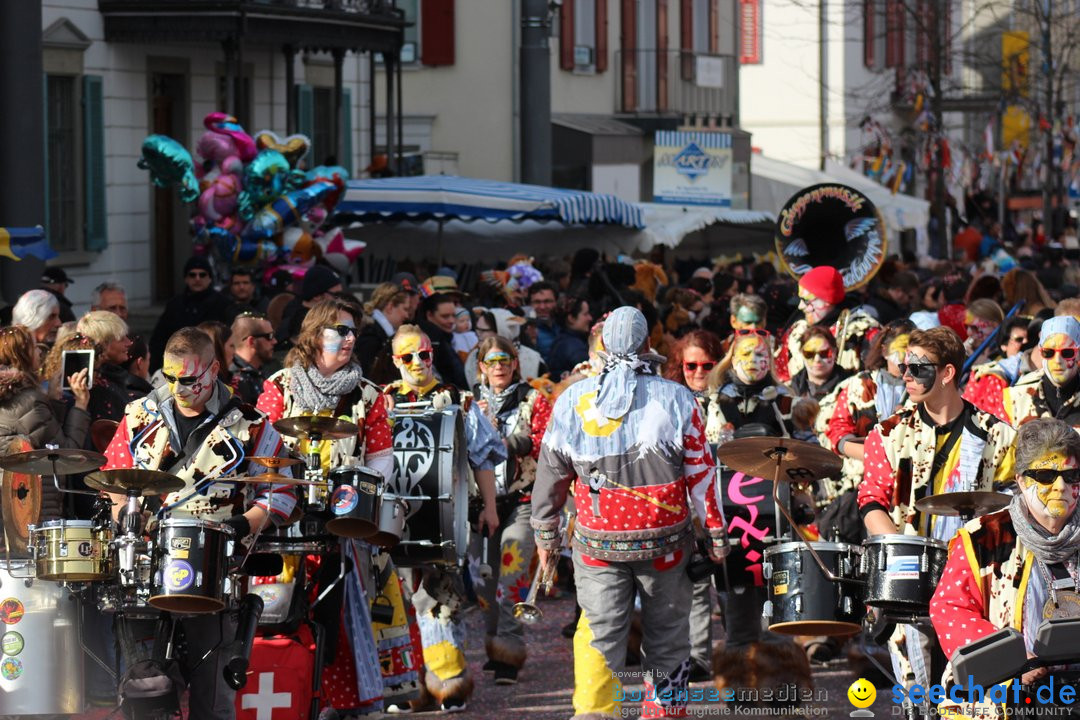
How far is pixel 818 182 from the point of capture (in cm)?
2780

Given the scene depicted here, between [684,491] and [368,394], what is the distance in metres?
1.32

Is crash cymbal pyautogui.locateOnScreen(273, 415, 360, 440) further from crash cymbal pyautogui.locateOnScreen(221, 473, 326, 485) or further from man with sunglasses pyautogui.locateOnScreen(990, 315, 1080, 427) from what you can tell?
man with sunglasses pyautogui.locateOnScreen(990, 315, 1080, 427)

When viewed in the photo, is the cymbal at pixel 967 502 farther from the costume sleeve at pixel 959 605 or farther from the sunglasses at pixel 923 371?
the sunglasses at pixel 923 371

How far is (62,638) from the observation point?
22.7 ft

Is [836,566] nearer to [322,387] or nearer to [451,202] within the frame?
[322,387]

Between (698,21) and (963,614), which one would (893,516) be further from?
(698,21)

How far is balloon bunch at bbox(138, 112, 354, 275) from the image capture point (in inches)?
632

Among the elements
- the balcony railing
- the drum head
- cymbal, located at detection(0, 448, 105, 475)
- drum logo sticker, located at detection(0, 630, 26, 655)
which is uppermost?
the balcony railing

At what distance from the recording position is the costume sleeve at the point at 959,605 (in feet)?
17.8

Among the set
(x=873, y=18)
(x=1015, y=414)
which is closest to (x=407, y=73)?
(x=873, y=18)

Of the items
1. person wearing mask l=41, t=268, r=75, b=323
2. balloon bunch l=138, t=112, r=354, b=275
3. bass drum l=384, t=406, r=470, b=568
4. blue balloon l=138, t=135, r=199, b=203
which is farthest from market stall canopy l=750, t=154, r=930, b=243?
bass drum l=384, t=406, r=470, b=568

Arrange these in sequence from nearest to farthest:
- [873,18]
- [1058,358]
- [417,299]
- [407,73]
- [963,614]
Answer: [963,614] < [1058,358] < [417,299] < [407,73] < [873,18]

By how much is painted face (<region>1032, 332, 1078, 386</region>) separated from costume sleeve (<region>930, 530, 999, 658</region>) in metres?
2.66

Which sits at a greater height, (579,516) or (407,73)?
(407,73)
